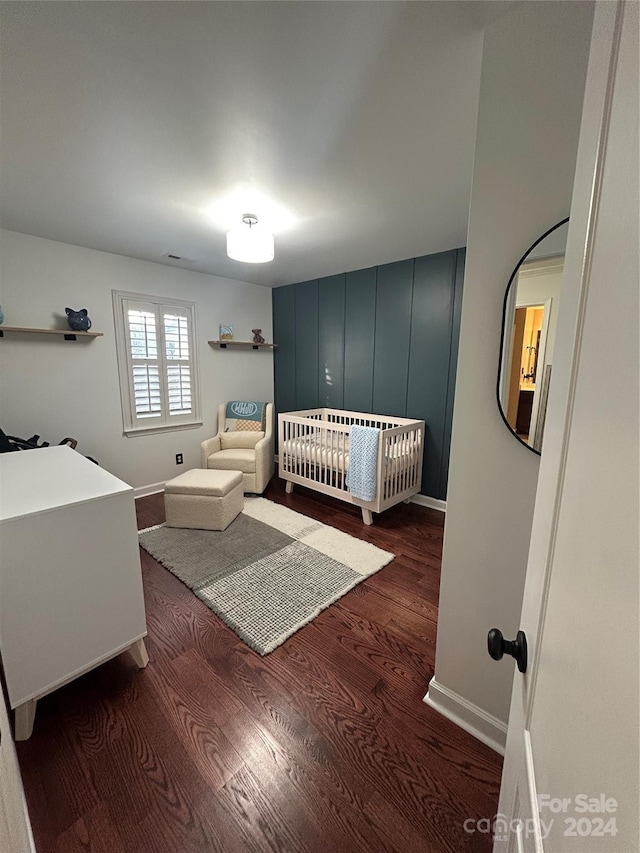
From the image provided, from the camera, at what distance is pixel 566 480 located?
0.48 meters

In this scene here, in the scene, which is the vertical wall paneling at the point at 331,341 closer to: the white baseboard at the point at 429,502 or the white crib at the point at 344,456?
the white crib at the point at 344,456

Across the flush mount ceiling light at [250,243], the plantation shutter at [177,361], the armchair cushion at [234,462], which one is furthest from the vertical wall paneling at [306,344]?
the flush mount ceiling light at [250,243]

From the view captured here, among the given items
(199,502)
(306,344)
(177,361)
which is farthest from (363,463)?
(177,361)

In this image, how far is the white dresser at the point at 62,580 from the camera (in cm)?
115

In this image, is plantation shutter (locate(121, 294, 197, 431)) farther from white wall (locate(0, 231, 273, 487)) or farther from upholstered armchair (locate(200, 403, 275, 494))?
upholstered armchair (locate(200, 403, 275, 494))

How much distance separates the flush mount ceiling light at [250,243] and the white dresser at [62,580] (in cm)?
156

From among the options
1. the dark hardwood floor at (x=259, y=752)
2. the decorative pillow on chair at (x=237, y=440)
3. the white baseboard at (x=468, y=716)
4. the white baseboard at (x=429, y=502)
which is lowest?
the dark hardwood floor at (x=259, y=752)

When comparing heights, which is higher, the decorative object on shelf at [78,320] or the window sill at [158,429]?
the decorative object on shelf at [78,320]

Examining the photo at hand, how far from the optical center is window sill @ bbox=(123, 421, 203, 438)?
3.46m

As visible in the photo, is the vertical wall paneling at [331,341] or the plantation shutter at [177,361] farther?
the vertical wall paneling at [331,341]

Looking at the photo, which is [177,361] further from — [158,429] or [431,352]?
[431,352]

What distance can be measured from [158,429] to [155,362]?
72 cm

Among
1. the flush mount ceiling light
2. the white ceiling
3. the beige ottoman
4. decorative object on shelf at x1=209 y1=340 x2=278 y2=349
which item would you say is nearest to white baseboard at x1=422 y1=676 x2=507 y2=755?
the beige ottoman

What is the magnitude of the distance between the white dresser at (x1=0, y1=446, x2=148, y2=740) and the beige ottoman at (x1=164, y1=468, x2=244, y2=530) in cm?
129
